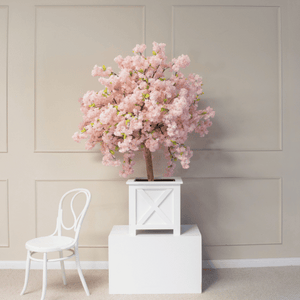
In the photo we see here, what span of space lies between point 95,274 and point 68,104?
1.59m

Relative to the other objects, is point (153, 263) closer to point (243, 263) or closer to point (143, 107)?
point (243, 263)

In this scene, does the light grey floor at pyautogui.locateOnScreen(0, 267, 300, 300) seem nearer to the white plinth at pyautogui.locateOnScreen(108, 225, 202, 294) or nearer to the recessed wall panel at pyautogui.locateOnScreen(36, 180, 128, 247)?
the white plinth at pyautogui.locateOnScreen(108, 225, 202, 294)

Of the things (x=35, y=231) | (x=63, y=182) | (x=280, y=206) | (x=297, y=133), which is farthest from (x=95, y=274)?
(x=297, y=133)

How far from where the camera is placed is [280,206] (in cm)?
279

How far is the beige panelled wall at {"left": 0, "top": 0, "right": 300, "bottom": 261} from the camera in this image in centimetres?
272

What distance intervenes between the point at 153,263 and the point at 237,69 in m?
1.92

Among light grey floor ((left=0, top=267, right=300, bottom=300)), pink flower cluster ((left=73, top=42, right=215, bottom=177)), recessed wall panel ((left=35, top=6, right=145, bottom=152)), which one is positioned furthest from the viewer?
recessed wall panel ((left=35, top=6, right=145, bottom=152))

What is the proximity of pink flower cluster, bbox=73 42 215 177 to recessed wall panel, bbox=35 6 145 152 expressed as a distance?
1.73 ft

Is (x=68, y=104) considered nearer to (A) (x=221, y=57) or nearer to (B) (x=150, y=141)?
(B) (x=150, y=141)

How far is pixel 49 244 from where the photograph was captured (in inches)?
84.7

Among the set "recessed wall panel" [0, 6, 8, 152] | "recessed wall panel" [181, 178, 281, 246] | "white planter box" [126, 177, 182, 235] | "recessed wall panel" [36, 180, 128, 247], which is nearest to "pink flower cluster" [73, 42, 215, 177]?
"white planter box" [126, 177, 182, 235]

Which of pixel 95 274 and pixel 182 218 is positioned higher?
pixel 182 218

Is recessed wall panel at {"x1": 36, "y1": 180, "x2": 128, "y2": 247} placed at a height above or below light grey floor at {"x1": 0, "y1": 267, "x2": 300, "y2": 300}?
above

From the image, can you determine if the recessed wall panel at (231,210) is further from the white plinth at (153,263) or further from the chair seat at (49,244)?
the chair seat at (49,244)
